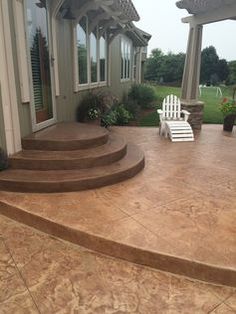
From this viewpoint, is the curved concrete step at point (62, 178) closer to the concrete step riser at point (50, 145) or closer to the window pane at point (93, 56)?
the concrete step riser at point (50, 145)

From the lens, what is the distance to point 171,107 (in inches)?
263

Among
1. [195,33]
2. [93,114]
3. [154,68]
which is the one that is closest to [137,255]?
[93,114]

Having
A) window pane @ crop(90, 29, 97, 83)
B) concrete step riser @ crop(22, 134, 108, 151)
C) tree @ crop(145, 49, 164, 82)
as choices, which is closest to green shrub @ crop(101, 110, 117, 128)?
window pane @ crop(90, 29, 97, 83)

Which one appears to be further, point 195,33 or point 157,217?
point 195,33

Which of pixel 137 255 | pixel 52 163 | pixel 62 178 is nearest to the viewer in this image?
pixel 137 255

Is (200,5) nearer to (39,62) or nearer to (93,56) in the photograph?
(93,56)

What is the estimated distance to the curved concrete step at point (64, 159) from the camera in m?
3.56

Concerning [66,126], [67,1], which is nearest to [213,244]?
[66,126]

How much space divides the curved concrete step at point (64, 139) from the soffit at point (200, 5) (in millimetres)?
4099

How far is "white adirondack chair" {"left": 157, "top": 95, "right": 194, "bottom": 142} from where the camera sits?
6.00 metres

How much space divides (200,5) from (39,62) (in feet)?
14.0

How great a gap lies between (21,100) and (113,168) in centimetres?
159

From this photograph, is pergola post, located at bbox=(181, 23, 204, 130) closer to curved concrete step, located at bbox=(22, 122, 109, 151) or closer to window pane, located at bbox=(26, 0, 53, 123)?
curved concrete step, located at bbox=(22, 122, 109, 151)

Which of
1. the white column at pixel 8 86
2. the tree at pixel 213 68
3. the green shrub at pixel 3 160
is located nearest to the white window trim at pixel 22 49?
the white column at pixel 8 86
